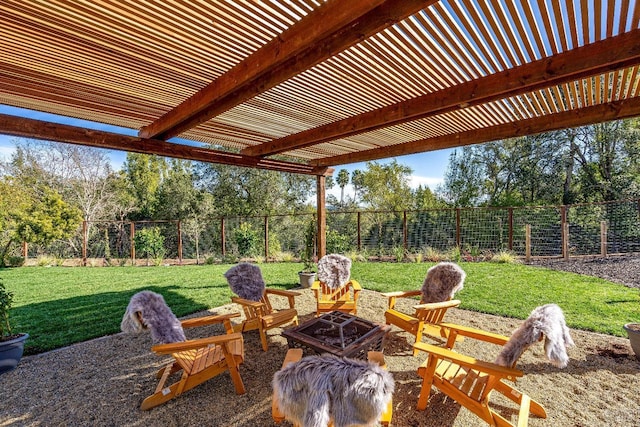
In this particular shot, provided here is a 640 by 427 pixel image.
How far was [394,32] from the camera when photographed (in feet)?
6.75

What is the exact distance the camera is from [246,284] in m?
4.09

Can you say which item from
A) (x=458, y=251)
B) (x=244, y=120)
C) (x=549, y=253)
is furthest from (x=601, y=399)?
(x=549, y=253)

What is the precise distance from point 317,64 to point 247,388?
9.22 feet

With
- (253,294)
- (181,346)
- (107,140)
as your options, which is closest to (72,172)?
(107,140)

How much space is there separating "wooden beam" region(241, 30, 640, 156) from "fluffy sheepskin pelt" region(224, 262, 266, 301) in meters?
2.24

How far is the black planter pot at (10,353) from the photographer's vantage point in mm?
3039

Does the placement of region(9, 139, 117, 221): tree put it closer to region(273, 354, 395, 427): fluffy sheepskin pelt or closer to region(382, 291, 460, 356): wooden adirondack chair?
region(382, 291, 460, 356): wooden adirondack chair

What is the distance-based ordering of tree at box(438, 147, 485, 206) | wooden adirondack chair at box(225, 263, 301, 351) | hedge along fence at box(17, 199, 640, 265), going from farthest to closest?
tree at box(438, 147, 485, 206), hedge along fence at box(17, 199, 640, 265), wooden adirondack chair at box(225, 263, 301, 351)

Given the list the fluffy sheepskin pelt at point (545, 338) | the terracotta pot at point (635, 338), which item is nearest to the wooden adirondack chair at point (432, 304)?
the fluffy sheepskin pelt at point (545, 338)

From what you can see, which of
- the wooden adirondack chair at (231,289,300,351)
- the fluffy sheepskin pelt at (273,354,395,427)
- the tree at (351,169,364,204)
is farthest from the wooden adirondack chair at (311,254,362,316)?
the tree at (351,169,364,204)

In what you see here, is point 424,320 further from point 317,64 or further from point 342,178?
point 342,178

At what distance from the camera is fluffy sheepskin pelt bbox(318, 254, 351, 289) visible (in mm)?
4594

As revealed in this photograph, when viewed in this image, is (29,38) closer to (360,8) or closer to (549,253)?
(360,8)

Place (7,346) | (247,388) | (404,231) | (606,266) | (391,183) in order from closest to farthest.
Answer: (247,388)
(7,346)
(606,266)
(404,231)
(391,183)
